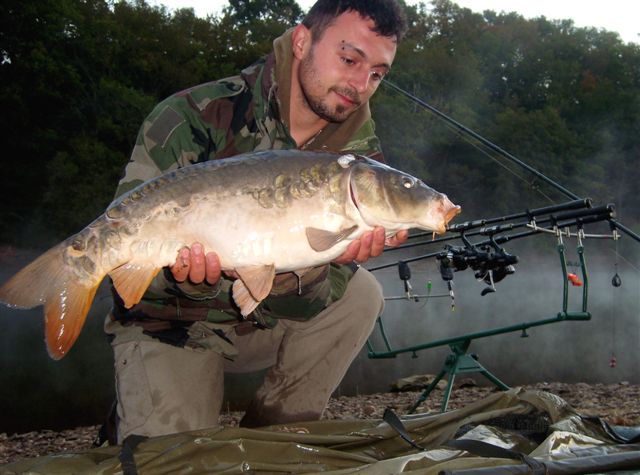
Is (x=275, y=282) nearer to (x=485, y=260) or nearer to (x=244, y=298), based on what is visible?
(x=244, y=298)

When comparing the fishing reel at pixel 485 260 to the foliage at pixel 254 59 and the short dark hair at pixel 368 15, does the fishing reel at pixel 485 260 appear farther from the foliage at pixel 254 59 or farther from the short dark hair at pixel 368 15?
the foliage at pixel 254 59

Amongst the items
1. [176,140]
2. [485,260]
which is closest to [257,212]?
[176,140]

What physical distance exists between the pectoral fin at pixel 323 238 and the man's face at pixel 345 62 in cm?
65

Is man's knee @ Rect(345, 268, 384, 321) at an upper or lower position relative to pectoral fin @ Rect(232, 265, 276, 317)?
lower

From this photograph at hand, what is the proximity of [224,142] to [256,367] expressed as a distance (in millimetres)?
849

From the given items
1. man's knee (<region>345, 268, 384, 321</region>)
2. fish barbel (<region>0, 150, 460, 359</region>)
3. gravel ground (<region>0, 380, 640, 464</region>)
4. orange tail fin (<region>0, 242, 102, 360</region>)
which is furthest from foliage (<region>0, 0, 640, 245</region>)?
orange tail fin (<region>0, 242, 102, 360</region>)

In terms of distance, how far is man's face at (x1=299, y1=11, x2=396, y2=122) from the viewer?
2324mm

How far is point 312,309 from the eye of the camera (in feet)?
8.18

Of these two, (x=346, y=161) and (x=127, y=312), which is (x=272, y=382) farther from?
(x=346, y=161)

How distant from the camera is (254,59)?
2256 centimetres

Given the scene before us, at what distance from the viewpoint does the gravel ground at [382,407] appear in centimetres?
448

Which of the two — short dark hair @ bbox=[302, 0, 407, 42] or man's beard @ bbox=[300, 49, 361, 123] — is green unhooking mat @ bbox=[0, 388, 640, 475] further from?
short dark hair @ bbox=[302, 0, 407, 42]

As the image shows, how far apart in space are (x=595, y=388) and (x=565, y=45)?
2611 centimetres

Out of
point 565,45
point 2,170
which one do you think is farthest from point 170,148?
point 565,45
